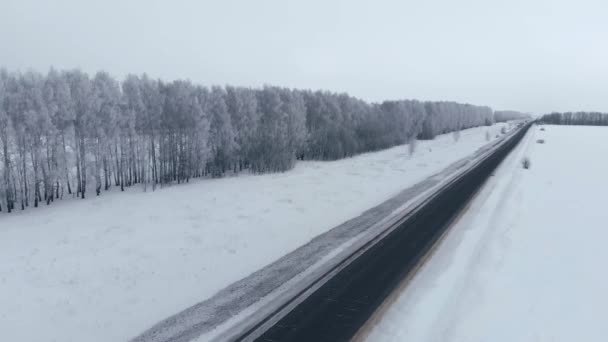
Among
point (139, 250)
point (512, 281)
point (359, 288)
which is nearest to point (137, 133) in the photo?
point (139, 250)

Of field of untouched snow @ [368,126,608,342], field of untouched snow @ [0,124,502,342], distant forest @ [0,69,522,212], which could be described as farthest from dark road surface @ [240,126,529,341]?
distant forest @ [0,69,522,212]

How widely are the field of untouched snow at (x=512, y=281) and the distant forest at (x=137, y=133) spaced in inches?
1322

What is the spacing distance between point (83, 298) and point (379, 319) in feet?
31.8

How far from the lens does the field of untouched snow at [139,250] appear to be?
421 inches

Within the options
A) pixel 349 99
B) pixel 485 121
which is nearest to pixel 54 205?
pixel 349 99

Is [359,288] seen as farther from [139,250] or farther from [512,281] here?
[139,250]

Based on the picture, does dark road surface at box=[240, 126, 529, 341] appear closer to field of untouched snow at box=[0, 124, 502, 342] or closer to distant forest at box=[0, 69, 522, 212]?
field of untouched snow at box=[0, 124, 502, 342]

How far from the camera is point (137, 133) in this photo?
1681 inches

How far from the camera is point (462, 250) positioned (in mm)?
14688

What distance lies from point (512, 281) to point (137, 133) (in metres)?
42.0

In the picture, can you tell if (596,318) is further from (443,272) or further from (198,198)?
(198,198)

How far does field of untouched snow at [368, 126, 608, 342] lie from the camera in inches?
358

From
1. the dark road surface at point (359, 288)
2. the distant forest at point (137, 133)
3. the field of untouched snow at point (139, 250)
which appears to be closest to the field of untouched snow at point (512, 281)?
the dark road surface at point (359, 288)

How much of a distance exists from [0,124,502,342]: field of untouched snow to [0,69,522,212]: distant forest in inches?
222
